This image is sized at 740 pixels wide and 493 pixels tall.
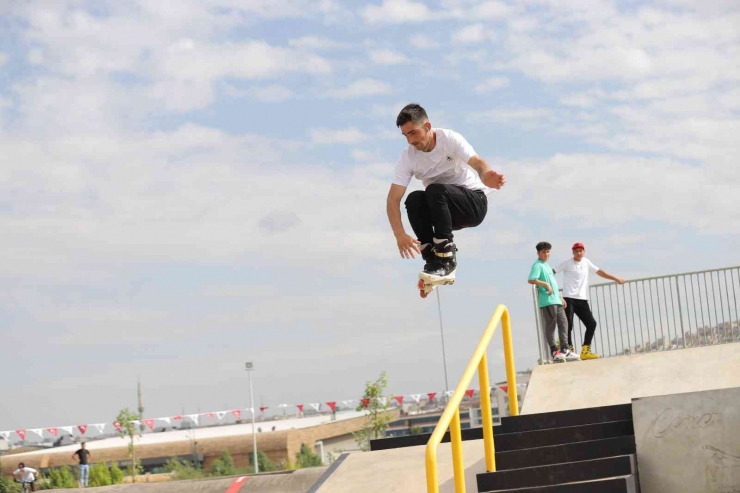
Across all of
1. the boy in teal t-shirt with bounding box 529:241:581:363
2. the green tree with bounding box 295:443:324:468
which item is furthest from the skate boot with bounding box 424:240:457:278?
the green tree with bounding box 295:443:324:468

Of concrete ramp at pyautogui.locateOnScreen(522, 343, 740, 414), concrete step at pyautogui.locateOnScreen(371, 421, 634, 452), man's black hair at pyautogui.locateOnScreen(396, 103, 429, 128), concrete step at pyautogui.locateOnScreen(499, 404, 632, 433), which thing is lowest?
concrete step at pyautogui.locateOnScreen(371, 421, 634, 452)

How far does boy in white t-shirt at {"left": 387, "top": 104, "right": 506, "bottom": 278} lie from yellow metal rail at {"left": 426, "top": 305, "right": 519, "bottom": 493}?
Answer: 707 millimetres

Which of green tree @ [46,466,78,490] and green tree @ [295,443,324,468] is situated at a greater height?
green tree @ [46,466,78,490]

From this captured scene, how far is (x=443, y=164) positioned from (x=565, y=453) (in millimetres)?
2386

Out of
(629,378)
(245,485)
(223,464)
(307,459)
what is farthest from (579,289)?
(223,464)

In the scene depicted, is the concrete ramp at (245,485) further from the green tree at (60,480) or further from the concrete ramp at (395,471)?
the green tree at (60,480)

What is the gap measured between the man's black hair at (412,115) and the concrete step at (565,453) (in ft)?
8.68

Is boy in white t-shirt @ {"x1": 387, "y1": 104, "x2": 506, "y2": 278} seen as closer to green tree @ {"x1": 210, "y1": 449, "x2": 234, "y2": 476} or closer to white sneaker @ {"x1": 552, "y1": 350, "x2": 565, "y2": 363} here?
white sneaker @ {"x1": 552, "y1": 350, "x2": 565, "y2": 363}

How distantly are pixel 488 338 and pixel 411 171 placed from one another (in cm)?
139

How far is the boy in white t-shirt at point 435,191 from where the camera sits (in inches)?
264

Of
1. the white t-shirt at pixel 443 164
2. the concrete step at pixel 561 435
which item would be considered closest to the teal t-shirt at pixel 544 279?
the concrete step at pixel 561 435

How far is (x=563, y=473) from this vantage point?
639 cm

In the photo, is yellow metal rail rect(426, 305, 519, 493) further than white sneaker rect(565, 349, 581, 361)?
No

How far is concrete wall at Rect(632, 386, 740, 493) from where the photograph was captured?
252 inches
